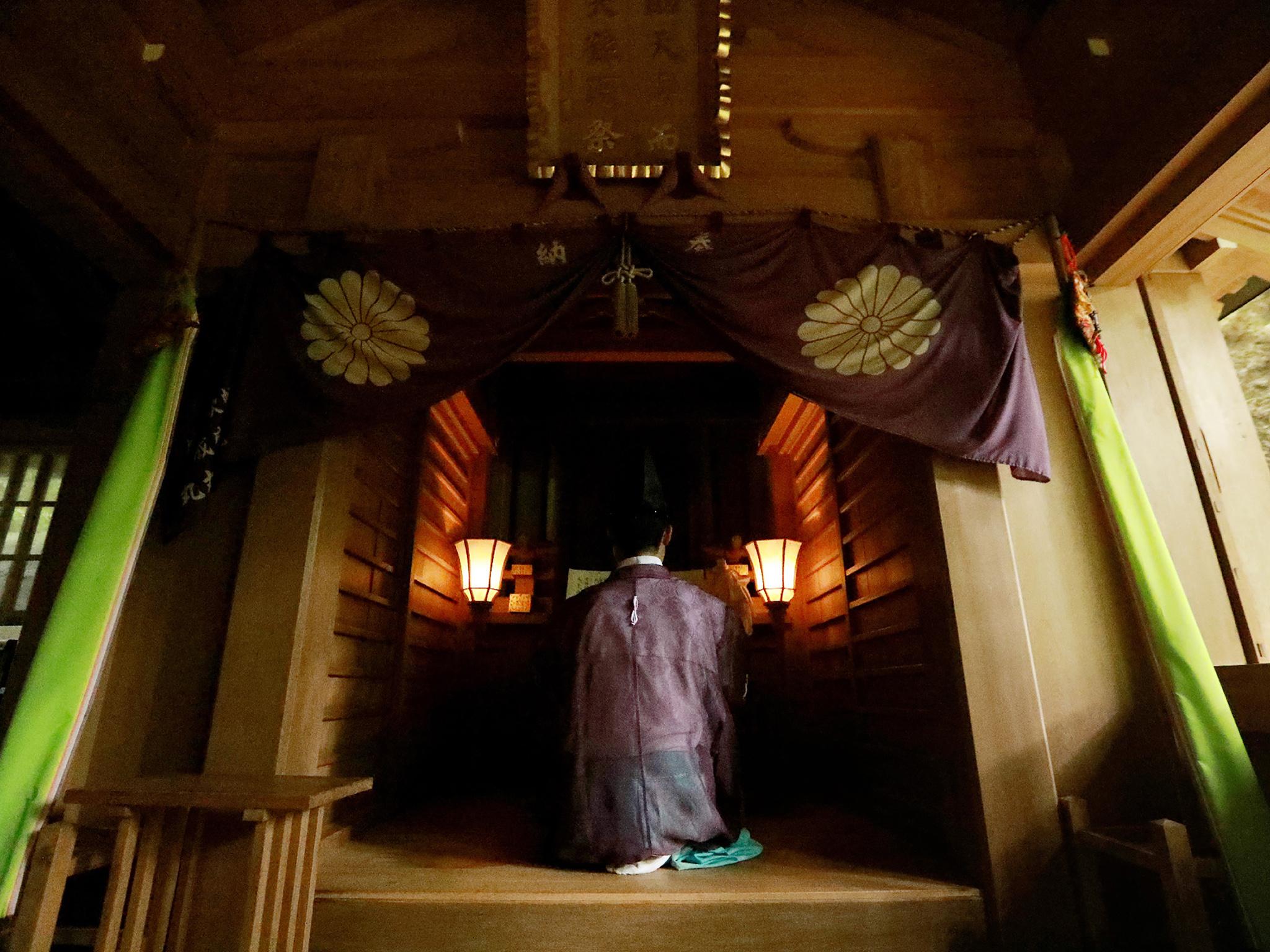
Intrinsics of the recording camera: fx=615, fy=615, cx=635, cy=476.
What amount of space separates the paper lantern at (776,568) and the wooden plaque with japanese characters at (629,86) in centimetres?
296

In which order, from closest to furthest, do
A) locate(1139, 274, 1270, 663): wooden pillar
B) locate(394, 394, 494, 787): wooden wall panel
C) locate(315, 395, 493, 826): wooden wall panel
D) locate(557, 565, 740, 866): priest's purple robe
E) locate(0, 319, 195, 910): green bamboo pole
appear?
locate(0, 319, 195, 910): green bamboo pole → locate(557, 565, 740, 866): priest's purple robe → locate(1139, 274, 1270, 663): wooden pillar → locate(315, 395, 493, 826): wooden wall panel → locate(394, 394, 494, 787): wooden wall panel

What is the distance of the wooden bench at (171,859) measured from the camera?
2.21m

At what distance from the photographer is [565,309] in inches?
138

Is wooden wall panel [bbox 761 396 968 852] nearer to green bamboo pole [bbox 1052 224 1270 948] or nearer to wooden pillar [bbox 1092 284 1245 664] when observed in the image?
green bamboo pole [bbox 1052 224 1270 948]

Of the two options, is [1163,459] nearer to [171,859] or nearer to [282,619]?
[282,619]

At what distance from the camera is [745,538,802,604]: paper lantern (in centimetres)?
528

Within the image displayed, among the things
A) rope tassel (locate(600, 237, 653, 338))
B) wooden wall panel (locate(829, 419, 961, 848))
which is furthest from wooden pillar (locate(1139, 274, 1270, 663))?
rope tassel (locate(600, 237, 653, 338))

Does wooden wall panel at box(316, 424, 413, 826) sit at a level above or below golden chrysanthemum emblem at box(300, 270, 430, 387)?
below

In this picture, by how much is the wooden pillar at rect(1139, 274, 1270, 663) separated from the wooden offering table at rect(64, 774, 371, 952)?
4.41 meters

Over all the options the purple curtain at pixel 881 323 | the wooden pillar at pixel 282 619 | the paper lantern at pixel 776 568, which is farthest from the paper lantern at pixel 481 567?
the purple curtain at pixel 881 323

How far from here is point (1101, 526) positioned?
3.37 meters

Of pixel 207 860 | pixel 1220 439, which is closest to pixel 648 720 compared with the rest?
pixel 207 860

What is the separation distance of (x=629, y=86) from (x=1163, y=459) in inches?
148

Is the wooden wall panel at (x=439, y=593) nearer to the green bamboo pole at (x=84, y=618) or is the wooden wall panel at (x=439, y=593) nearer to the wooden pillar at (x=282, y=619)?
the wooden pillar at (x=282, y=619)
